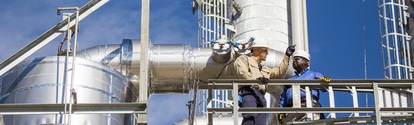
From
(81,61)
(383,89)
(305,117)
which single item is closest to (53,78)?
(81,61)

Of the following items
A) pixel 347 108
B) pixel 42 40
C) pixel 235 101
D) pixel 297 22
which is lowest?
pixel 347 108

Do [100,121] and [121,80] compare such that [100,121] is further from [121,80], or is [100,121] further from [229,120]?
[229,120]

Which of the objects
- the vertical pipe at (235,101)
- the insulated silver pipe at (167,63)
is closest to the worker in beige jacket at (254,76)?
the vertical pipe at (235,101)

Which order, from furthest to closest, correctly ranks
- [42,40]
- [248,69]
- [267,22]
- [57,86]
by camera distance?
1. [267,22]
2. [42,40]
3. [57,86]
4. [248,69]

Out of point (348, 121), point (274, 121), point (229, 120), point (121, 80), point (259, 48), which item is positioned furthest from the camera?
point (229, 120)

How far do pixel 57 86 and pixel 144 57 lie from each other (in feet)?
7.42

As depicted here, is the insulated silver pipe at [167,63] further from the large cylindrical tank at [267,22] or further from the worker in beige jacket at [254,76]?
the worker in beige jacket at [254,76]

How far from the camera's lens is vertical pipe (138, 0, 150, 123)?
1507 centimetres

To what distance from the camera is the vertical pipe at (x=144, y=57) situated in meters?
15.1

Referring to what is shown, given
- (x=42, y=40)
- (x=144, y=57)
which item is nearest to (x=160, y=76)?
(x=42, y=40)

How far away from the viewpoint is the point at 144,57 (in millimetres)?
15406

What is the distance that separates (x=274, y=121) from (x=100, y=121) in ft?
12.7

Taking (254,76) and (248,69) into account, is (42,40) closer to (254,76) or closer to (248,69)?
(248,69)

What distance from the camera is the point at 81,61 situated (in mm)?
17531
